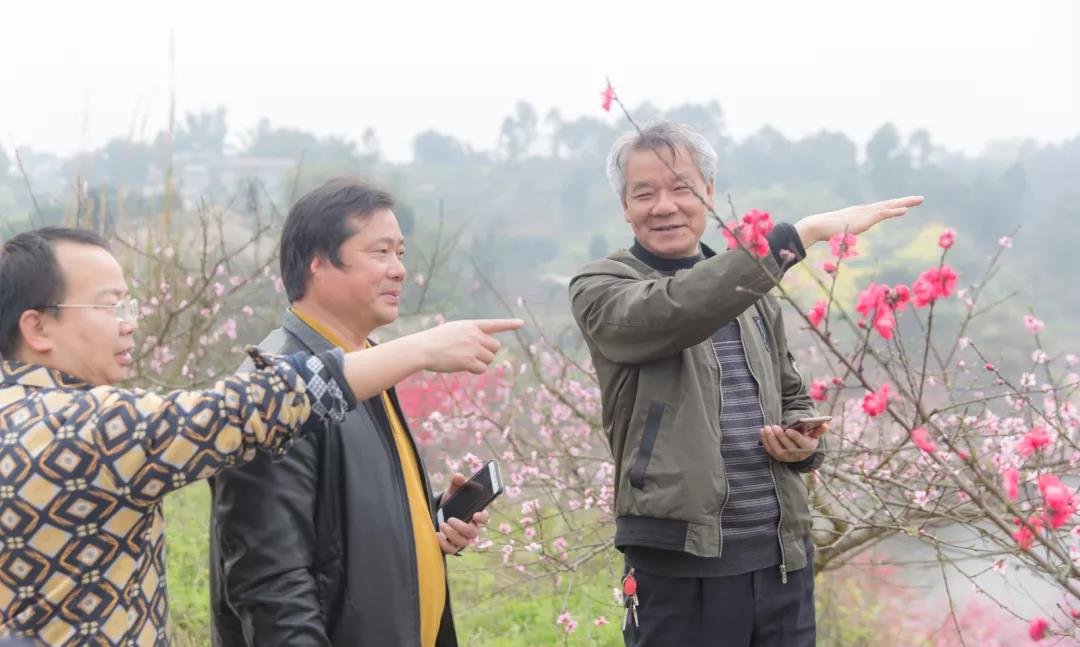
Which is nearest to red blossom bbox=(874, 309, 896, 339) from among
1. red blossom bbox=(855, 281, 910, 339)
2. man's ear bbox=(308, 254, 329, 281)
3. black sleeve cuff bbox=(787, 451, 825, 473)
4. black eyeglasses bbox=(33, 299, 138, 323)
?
red blossom bbox=(855, 281, 910, 339)

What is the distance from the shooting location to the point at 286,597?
172 centimetres

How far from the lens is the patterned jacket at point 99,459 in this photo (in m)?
1.44

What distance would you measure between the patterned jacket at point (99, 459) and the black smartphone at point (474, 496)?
70 centimetres

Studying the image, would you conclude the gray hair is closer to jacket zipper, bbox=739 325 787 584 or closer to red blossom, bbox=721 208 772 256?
jacket zipper, bbox=739 325 787 584

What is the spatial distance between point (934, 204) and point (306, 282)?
21.6 meters

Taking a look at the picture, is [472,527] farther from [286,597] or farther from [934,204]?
[934,204]

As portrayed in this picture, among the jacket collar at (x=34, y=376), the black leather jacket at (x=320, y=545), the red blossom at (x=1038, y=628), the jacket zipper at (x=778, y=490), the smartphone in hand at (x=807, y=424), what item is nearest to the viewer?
the red blossom at (x=1038, y=628)

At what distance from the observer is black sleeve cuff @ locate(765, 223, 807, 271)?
2002 mm

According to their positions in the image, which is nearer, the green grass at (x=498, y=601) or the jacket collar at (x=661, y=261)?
the jacket collar at (x=661, y=261)

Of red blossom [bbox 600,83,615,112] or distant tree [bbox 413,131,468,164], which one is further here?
distant tree [bbox 413,131,468,164]

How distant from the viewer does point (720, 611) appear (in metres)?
2.13

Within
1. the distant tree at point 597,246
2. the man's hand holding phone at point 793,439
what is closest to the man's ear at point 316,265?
the man's hand holding phone at point 793,439

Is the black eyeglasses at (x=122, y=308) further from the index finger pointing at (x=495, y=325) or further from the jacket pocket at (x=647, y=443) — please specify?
the jacket pocket at (x=647, y=443)

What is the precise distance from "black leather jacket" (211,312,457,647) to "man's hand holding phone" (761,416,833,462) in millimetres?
792
